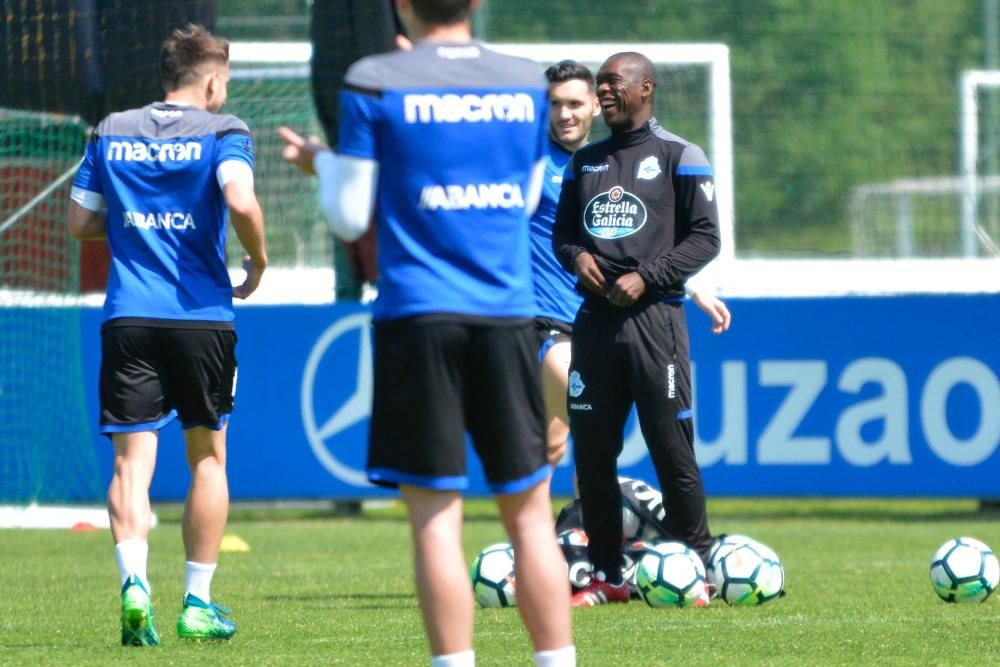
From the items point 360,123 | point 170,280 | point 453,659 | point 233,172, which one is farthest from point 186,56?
point 453,659

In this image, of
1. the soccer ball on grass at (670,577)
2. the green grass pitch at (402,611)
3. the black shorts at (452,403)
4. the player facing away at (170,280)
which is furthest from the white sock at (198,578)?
the black shorts at (452,403)

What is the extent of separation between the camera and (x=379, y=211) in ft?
14.4

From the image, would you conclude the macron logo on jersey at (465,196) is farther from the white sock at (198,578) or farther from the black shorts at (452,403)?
the white sock at (198,578)

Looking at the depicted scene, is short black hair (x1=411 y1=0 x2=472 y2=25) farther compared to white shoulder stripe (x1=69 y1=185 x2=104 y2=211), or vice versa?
white shoulder stripe (x1=69 y1=185 x2=104 y2=211)

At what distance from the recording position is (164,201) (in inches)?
241

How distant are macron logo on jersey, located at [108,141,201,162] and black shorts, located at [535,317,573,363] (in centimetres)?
215

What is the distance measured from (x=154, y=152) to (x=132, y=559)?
1.40 m

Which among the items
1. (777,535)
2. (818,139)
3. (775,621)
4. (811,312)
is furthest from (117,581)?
(818,139)

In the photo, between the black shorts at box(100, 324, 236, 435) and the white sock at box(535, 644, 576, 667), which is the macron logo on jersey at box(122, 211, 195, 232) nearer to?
the black shorts at box(100, 324, 236, 435)

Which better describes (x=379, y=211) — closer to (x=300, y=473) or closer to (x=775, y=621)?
(x=775, y=621)

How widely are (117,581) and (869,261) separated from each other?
8.06m

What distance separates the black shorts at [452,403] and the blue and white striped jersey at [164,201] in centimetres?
193

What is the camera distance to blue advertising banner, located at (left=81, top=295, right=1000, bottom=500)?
11.7 metres

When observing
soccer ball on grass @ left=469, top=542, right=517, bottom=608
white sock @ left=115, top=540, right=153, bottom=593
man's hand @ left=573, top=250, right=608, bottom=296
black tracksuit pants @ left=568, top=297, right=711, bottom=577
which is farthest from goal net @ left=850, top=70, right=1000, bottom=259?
white sock @ left=115, top=540, right=153, bottom=593
